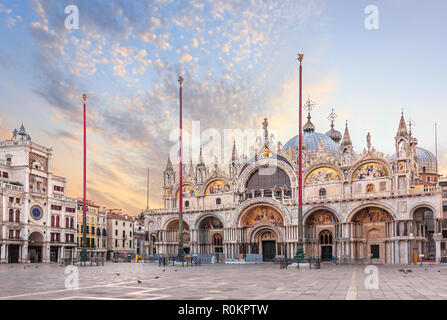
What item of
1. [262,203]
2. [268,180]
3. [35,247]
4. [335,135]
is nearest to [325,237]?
[262,203]

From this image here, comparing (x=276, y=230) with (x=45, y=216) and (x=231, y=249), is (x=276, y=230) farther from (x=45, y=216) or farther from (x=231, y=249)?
(x=45, y=216)

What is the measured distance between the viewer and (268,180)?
66125 mm

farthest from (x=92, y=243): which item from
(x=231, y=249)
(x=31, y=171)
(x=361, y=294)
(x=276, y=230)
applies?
(x=361, y=294)

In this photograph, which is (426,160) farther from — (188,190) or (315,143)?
(188,190)

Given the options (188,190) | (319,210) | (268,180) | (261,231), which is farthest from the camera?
(188,190)

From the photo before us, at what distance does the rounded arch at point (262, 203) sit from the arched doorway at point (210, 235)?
5.57 m

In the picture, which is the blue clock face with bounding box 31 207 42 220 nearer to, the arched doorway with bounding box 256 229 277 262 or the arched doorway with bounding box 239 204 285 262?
the arched doorway with bounding box 239 204 285 262

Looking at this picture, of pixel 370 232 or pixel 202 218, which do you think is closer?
pixel 370 232

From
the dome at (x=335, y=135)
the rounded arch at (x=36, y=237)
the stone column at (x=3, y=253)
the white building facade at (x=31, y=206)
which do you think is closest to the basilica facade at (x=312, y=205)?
the dome at (x=335, y=135)

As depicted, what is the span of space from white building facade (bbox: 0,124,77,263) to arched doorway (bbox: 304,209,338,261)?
32.3 m

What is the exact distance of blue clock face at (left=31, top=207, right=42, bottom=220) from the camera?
68938mm

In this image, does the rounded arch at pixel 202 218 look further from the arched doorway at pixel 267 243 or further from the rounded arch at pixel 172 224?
the arched doorway at pixel 267 243

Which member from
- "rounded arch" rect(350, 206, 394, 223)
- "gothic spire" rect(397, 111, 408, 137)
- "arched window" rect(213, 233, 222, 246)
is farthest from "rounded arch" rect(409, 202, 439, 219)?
"arched window" rect(213, 233, 222, 246)

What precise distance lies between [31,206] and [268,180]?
34.2m
